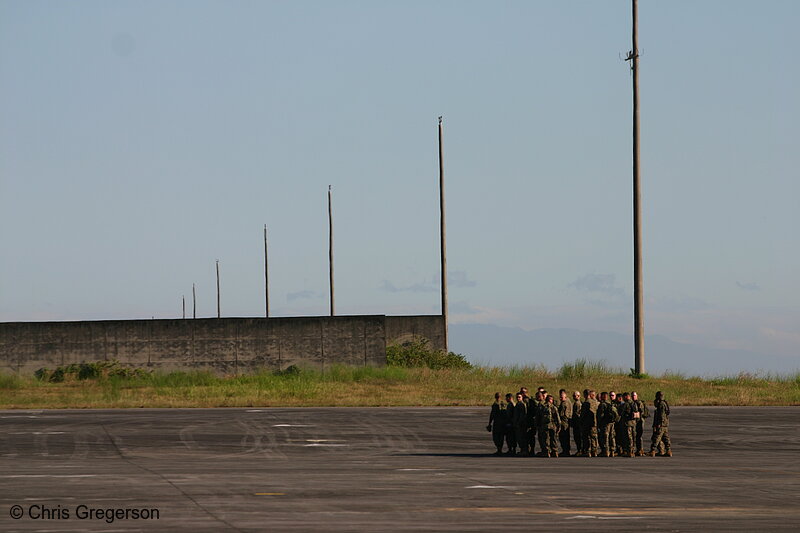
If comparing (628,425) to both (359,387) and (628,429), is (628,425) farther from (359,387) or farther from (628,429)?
(359,387)

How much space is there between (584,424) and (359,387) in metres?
26.0

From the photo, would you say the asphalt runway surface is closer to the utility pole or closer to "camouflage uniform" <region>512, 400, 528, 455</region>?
"camouflage uniform" <region>512, 400, 528, 455</region>

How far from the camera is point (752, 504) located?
723 inches

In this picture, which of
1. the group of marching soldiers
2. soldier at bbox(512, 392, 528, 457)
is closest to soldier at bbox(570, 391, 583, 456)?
the group of marching soldiers

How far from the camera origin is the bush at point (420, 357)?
63.5 m

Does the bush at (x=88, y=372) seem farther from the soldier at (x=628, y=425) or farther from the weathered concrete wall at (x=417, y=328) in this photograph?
the soldier at (x=628, y=425)

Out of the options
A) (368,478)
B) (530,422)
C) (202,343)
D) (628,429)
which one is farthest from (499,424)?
(202,343)

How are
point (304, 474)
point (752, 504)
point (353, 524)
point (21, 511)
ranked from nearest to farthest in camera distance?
1. point (353, 524)
2. point (21, 511)
3. point (752, 504)
4. point (304, 474)

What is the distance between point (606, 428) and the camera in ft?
91.7

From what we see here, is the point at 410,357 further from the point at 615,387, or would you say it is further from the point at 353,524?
the point at 353,524

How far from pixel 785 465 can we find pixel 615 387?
25.7m

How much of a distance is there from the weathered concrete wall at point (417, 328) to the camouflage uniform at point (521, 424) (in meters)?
37.3

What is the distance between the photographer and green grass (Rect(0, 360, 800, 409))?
4691 centimetres

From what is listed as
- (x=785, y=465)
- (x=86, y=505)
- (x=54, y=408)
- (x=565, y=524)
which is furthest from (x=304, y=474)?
(x=54, y=408)
